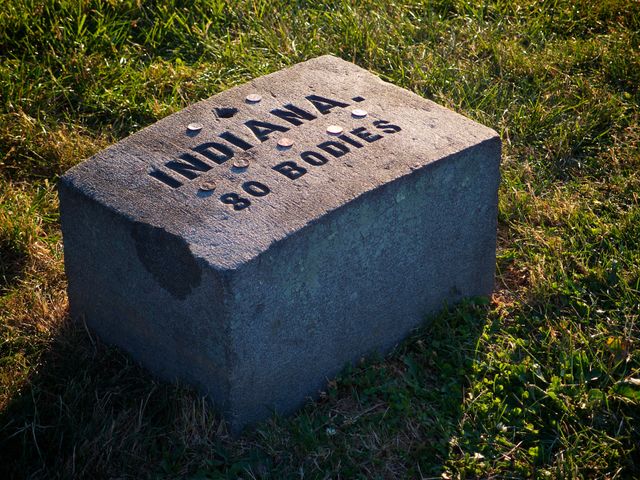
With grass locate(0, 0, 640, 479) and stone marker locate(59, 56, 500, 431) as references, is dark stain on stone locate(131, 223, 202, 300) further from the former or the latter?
grass locate(0, 0, 640, 479)

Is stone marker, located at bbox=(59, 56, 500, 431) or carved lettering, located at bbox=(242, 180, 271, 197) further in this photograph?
carved lettering, located at bbox=(242, 180, 271, 197)

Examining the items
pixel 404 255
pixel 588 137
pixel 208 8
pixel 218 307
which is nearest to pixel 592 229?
pixel 588 137

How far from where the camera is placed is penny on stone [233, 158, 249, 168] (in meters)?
2.61

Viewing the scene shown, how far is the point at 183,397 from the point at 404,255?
0.76 meters

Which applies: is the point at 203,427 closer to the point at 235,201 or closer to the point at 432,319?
the point at 235,201

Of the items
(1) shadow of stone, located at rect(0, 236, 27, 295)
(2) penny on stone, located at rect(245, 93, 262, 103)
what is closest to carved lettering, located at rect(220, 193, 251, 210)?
(2) penny on stone, located at rect(245, 93, 262, 103)


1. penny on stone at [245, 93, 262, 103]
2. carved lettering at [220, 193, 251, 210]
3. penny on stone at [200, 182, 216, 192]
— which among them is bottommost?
carved lettering at [220, 193, 251, 210]

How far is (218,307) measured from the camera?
7.68ft

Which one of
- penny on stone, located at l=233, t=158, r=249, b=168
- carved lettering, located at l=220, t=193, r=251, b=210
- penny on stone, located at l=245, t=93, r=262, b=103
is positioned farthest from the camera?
penny on stone, located at l=245, t=93, r=262, b=103

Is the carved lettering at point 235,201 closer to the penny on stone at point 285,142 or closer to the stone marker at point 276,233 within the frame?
the stone marker at point 276,233

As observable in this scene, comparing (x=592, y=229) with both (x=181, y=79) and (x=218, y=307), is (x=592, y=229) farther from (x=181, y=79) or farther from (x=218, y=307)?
(x=181, y=79)

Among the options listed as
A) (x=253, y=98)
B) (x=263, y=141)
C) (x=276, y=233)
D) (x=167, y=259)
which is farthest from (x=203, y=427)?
(x=253, y=98)

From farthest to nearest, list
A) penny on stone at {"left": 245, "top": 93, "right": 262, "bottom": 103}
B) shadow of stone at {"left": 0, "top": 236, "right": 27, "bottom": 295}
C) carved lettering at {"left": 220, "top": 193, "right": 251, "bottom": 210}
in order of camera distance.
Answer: shadow of stone at {"left": 0, "top": 236, "right": 27, "bottom": 295} → penny on stone at {"left": 245, "top": 93, "right": 262, "bottom": 103} → carved lettering at {"left": 220, "top": 193, "right": 251, "bottom": 210}

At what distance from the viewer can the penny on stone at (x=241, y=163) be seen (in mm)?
2615
